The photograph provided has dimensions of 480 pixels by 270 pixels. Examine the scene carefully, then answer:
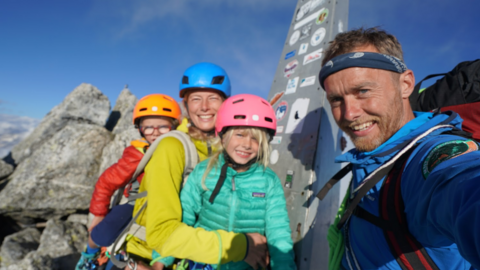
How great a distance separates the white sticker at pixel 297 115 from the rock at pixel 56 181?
7775mm

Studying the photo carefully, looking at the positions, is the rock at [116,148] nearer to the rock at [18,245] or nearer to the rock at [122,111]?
the rock at [122,111]

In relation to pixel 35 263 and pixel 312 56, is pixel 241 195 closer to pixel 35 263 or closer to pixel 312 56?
pixel 312 56

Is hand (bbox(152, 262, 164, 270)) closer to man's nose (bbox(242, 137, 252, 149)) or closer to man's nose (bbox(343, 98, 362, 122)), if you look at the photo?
man's nose (bbox(242, 137, 252, 149))

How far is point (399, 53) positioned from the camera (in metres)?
1.82

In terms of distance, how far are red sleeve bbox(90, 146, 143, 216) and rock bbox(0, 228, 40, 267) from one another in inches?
196

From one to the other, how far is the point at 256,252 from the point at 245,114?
1.61 metres

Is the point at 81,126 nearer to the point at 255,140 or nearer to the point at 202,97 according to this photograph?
the point at 202,97

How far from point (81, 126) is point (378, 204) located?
411 inches

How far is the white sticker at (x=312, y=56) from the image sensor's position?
164 inches

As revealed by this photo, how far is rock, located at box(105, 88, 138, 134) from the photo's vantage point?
10812 millimetres

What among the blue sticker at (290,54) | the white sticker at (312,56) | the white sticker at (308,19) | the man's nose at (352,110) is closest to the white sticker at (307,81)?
the white sticker at (312,56)

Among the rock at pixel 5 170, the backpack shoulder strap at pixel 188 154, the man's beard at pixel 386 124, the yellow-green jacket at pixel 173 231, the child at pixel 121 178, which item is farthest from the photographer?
the rock at pixel 5 170

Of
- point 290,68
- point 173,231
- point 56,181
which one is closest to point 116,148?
point 56,181

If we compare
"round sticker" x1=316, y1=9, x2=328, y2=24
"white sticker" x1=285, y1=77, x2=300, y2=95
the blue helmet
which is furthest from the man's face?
"round sticker" x1=316, y1=9, x2=328, y2=24
